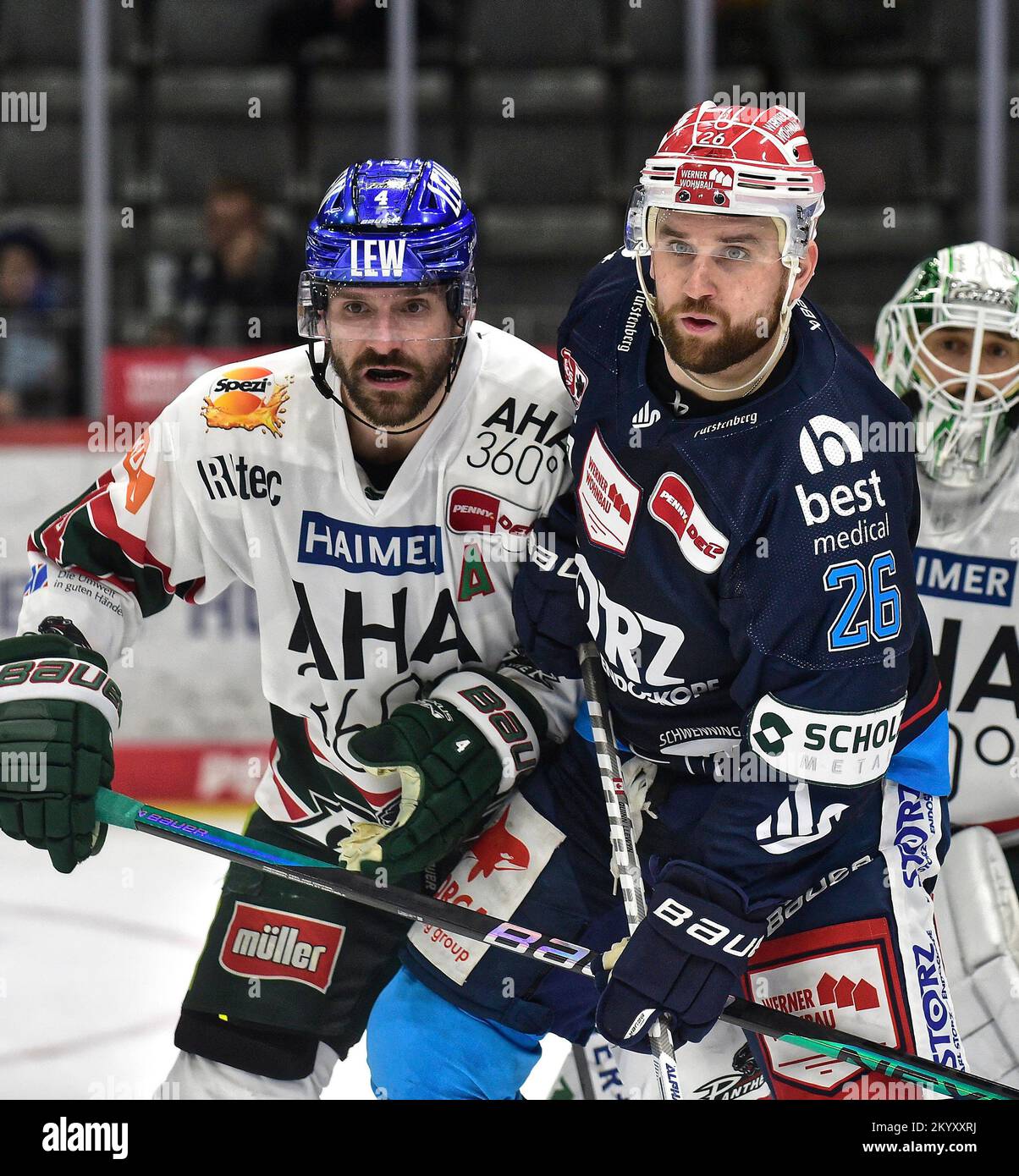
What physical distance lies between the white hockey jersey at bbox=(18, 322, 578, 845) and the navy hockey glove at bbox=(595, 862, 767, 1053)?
483 mm

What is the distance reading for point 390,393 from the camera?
219cm

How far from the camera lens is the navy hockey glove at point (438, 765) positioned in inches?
88.2

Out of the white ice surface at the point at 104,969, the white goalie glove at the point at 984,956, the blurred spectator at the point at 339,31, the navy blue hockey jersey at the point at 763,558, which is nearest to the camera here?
the navy blue hockey jersey at the point at 763,558

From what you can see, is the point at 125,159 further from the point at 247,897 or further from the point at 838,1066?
the point at 838,1066

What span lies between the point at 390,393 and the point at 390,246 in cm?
19

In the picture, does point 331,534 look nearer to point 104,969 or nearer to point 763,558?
point 763,558

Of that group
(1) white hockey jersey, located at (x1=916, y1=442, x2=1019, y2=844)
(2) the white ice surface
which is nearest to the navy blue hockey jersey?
(1) white hockey jersey, located at (x1=916, y1=442, x2=1019, y2=844)

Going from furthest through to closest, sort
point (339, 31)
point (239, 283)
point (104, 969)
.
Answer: point (339, 31)
point (239, 283)
point (104, 969)

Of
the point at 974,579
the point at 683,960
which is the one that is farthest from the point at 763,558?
the point at 974,579

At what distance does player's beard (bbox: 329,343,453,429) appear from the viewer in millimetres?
2180

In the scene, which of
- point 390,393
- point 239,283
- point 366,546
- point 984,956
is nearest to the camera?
point 390,393

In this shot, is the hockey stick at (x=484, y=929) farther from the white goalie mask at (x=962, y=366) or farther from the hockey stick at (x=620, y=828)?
the white goalie mask at (x=962, y=366)

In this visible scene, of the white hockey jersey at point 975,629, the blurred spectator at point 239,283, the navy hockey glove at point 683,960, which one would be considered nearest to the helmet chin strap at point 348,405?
the navy hockey glove at point 683,960

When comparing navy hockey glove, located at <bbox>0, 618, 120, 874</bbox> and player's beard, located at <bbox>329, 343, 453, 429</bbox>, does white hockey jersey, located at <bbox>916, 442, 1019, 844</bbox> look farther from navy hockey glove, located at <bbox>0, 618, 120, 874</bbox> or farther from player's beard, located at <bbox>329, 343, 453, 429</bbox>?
navy hockey glove, located at <bbox>0, 618, 120, 874</bbox>
